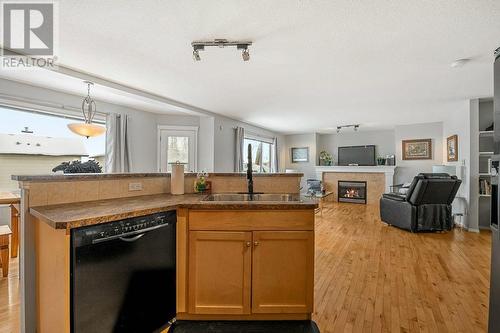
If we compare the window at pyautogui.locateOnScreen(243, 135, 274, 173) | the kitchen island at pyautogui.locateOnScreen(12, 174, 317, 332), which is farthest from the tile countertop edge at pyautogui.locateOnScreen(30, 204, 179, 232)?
the window at pyautogui.locateOnScreen(243, 135, 274, 173)

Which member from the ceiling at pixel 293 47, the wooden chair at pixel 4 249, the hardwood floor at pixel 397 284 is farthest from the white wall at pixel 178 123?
the hardwood floor at pixel 397 284

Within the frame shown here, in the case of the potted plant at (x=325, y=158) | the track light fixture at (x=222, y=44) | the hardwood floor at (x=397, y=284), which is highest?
A: the track light fixture at (x=222, y=44)

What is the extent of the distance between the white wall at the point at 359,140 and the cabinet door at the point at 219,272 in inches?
296

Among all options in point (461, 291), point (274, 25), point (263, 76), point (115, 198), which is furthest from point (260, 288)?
point (263, 76)

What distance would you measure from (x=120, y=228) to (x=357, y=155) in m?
8.20

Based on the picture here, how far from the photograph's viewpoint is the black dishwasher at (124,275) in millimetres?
1253

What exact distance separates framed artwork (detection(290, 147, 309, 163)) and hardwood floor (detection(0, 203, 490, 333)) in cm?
516

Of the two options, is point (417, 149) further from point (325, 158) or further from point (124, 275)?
point (124, 275)

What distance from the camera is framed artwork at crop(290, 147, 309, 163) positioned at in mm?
9000

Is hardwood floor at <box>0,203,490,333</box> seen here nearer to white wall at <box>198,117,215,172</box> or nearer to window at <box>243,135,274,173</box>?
white wall at <box>198,117,215,172</box>

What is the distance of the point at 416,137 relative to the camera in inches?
274

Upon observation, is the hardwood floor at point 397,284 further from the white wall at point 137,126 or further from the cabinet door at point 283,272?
the white wall at point 137,126

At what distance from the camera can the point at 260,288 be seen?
174 cm

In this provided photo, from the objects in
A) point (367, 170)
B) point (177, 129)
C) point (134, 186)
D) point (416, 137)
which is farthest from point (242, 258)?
point (416, 137)
